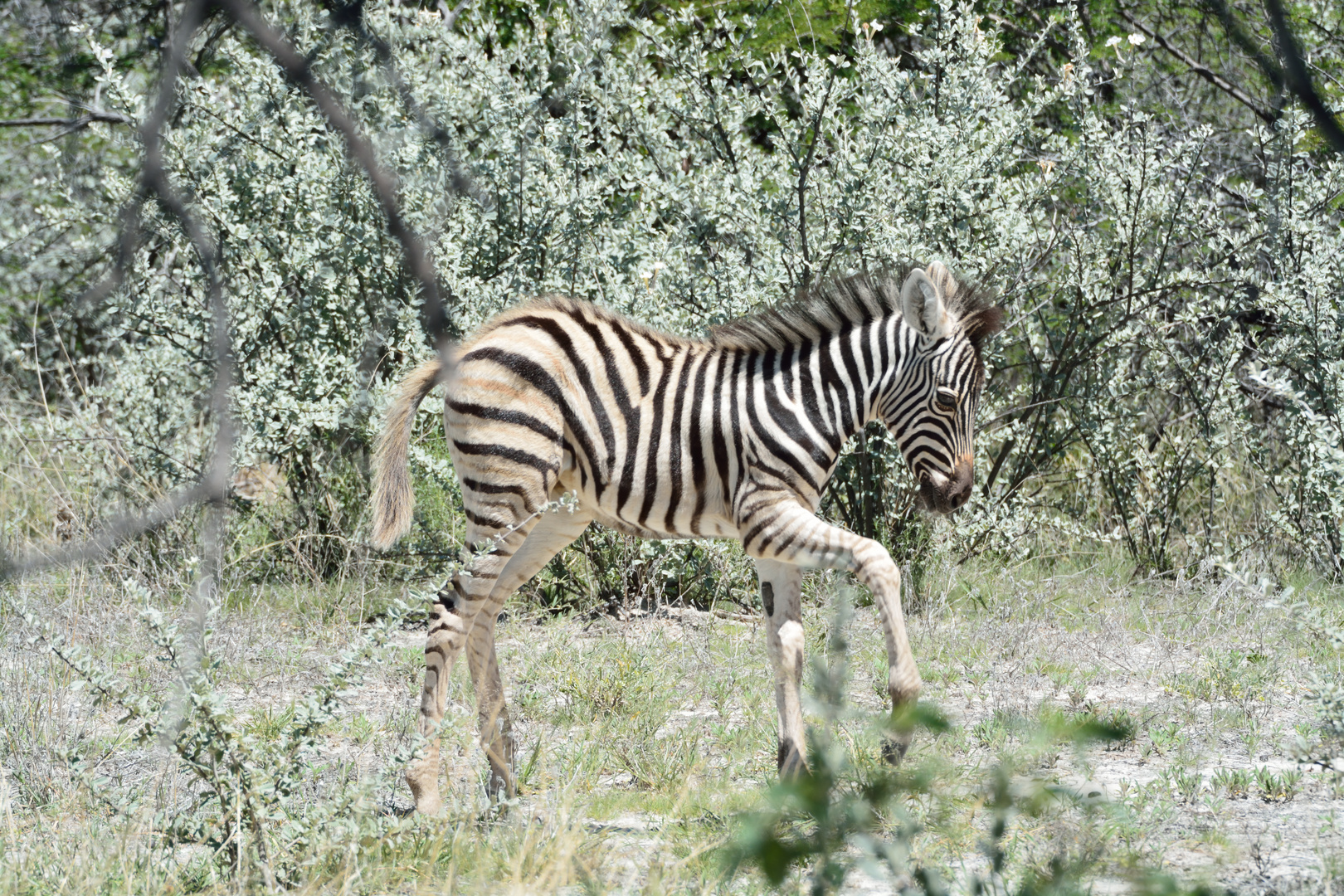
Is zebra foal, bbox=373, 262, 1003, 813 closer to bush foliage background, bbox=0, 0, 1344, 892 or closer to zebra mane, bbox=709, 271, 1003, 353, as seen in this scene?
zebra mane, bbox=709, 271, 1003, 353

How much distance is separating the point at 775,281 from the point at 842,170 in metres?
0.71

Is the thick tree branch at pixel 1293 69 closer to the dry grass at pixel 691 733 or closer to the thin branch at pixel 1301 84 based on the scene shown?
the thin branch at pixel 1301 84

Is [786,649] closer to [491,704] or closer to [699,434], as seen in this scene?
[699,434]

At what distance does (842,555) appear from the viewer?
4.45 meters

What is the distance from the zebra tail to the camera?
4828 mm

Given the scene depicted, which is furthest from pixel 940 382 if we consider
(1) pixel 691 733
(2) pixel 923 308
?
(1) pixel 691 733

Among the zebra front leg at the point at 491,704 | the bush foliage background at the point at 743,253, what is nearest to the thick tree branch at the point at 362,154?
the zebra front leg at the point at 491,704

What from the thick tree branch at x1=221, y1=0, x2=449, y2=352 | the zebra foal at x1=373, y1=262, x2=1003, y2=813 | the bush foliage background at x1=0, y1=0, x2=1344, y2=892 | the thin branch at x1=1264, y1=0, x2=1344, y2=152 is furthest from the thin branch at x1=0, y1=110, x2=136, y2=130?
the bush foliage background at x1=0, y1=0, x2=1344, y2=892

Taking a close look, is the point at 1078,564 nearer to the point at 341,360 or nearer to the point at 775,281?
the point at 775,281

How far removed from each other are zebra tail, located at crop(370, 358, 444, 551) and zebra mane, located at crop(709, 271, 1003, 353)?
121 centimetres

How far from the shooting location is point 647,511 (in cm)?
484

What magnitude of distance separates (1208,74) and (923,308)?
20.4 feet

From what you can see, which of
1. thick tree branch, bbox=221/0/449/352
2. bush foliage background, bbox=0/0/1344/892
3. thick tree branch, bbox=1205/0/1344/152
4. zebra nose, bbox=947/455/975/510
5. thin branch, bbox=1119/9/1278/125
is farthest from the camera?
thin branch, bbox=1119/9/1278/125

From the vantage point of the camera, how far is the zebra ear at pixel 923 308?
16.0 ft
